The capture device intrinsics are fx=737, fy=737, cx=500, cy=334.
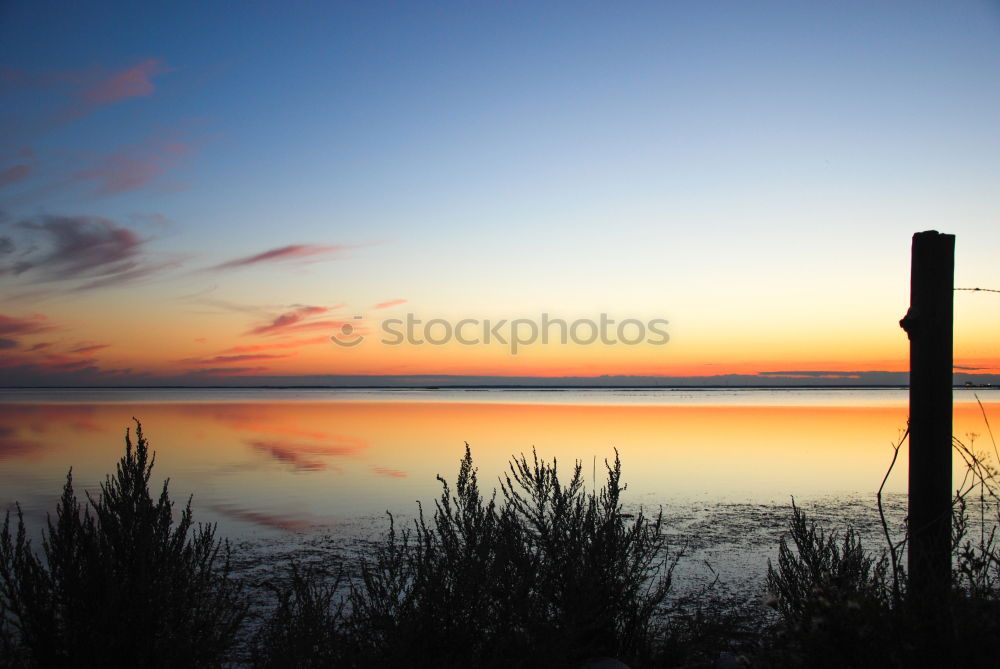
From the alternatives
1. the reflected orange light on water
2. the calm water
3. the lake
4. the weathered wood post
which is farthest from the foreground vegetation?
the reflected orange light on water

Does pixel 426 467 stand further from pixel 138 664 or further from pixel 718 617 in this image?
pixel 138 664

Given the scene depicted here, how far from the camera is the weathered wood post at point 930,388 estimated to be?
197 inches

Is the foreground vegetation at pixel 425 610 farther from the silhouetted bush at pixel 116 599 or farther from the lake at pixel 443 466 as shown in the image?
the lake at pixel 443 466

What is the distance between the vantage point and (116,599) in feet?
14.4

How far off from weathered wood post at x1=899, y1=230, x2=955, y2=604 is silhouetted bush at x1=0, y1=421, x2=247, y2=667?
4563 mm

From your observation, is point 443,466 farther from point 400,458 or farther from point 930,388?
point 930,388

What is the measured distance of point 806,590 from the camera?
5414mm

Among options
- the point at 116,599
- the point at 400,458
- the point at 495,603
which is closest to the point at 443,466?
the point at 400,458

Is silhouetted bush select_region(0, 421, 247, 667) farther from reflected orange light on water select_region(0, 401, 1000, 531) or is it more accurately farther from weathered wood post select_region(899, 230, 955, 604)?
reflected orange light on water select_region(0, 401, 1000, 531)

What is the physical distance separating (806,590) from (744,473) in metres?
13.3

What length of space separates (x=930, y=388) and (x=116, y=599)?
542 centimetres

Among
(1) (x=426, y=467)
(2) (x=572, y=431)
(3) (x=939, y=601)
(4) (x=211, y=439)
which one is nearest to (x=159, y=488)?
(1) (x=426, y=467)

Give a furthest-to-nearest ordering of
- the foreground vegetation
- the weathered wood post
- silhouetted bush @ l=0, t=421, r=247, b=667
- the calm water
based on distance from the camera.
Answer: the calm water → the weathered wood post → silhouetted bush @ l=0, t=421, r=247, b=667 → the foreground vegetation

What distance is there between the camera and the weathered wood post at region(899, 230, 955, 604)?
16.4 feet
